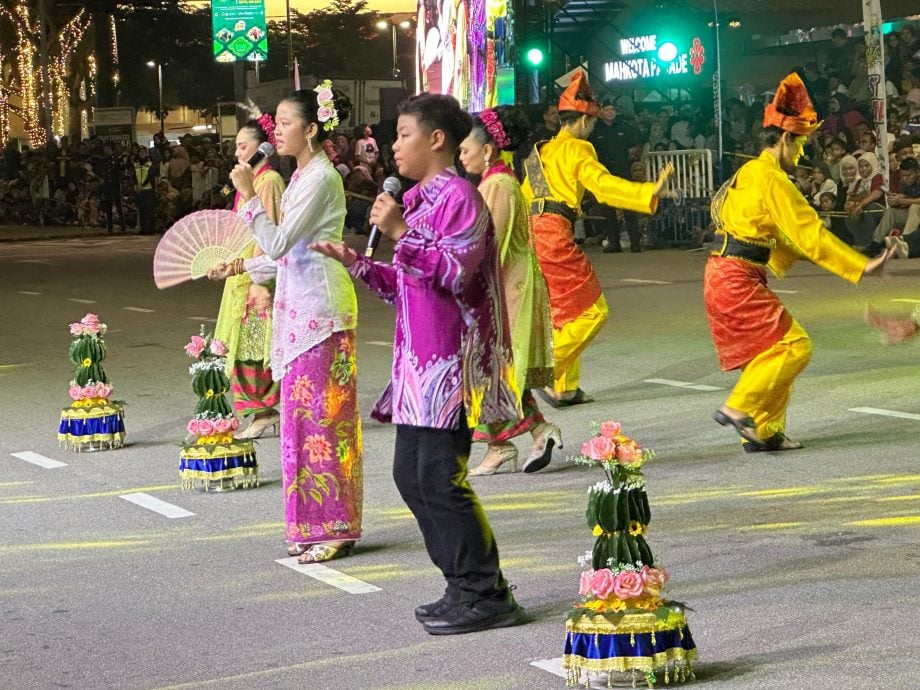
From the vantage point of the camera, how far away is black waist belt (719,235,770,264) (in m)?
8.57

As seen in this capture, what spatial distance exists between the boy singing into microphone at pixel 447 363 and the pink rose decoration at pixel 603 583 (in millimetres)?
666

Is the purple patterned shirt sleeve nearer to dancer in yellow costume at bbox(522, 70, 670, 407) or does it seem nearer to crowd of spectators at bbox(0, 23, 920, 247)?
dancer in yellow costume at bbox(522, 70, 670, 407)

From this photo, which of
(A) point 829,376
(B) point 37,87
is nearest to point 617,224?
(A) point 829,376

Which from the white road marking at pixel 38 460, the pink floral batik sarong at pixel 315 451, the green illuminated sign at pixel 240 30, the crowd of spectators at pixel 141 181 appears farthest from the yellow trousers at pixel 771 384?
the green illuminated sign at pixel 240 30

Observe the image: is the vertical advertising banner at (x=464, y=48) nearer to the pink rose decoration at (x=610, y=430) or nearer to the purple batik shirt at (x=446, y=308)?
the purple batik shirt at (x=446, y=308)

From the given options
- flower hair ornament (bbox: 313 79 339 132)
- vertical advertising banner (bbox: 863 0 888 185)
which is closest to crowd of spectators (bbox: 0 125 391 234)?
vertical advertising banner (bbox: 863 0 888 185)

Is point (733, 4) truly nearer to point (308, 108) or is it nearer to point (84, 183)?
point (84, 183)

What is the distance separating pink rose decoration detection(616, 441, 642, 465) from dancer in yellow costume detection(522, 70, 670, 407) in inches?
202

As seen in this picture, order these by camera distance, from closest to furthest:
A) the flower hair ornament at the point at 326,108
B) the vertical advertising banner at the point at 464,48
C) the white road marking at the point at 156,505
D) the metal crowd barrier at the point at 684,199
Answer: the flower hair ornament at the point at 326,108 → the white road marking at the point at 156,505 → the vertical advertising banner at the point at 464,48 → the metal crowd barrier at the point at 684,199

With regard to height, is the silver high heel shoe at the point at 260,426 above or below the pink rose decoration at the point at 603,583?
below

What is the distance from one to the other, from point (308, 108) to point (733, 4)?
862 inches

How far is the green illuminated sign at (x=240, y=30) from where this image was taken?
31125 millimetres

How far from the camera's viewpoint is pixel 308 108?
6.68m

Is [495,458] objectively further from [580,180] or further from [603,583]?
[603,583]
